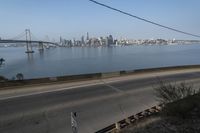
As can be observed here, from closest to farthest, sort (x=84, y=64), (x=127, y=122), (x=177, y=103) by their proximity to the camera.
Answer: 1. (x=127, y=122)
2. (x=177, y=103)
3. (x=84, y=64)

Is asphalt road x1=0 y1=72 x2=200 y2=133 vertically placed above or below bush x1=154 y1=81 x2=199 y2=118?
below

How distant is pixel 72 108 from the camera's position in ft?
36.8

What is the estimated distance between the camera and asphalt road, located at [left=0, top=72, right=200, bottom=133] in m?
8.85

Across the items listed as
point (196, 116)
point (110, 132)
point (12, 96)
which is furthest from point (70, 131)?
point (12, 96)

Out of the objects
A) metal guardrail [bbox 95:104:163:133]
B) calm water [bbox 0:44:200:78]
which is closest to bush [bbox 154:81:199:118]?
metal guardrail [bbox 95:104:163:133]

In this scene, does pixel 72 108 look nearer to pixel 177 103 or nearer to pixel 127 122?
pixel 127 122

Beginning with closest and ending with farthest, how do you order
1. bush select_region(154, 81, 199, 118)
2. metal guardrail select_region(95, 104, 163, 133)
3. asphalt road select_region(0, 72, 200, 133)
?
metal guardrail select_region(95, 104, 163, 133), bush select_region(154, 81, 199, 118), asphalt road select_region(0, 72, 200, 133)

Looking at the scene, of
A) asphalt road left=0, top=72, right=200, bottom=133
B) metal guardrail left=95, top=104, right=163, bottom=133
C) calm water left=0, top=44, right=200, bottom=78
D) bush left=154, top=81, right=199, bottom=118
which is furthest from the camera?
calm water left=0, top=44, right=200, bottom=78

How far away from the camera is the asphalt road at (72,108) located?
885 cm

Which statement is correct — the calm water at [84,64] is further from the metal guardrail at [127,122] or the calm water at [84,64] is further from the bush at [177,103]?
the metal guardrail at [127,122]

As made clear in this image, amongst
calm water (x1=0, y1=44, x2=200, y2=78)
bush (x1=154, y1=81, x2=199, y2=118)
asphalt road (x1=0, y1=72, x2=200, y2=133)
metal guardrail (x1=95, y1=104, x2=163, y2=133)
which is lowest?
calm water (x1=0, y1=44, x2=200, y2=78)

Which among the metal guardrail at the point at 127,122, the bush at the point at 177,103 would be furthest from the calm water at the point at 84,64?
the metal guardrail at the point at 127,122

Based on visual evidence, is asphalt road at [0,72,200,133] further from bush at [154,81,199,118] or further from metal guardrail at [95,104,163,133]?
bush at [154,81,199,118]

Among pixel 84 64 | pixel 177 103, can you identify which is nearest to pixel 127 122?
pixel 177 103
